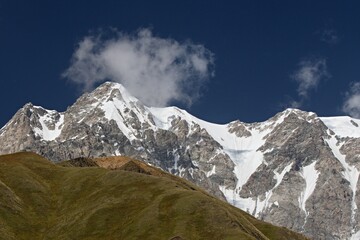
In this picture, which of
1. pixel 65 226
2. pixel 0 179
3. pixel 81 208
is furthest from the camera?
pixel 0 179

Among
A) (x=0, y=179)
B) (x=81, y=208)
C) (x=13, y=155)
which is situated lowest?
(x=81, y=208)

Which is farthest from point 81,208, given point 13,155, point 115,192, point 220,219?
point 13,155

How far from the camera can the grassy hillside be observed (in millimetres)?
127688

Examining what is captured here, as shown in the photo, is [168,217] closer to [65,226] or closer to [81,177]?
[65,226]

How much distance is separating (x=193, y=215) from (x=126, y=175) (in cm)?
3727

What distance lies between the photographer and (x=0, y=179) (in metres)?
162

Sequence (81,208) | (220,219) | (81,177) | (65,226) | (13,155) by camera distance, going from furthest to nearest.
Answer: (13,155) < (81,177) < (81,208) < (65,226) < (220,219)

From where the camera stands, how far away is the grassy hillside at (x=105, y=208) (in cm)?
12769

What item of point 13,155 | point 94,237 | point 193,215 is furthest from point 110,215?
point 13,155

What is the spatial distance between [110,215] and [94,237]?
8.88 meters

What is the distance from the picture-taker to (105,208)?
143250 mm

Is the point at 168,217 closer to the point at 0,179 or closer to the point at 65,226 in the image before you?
the point at 65,226

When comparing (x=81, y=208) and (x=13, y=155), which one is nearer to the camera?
(x=81, y=208)

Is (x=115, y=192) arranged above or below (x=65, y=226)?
above
